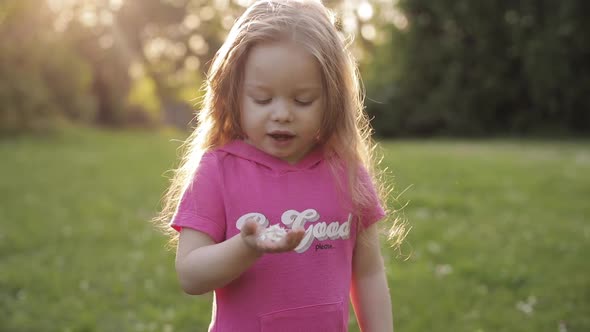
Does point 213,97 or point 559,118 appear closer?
point 213,97

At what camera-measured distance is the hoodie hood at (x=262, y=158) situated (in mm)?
2016

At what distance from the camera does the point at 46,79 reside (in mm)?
23750

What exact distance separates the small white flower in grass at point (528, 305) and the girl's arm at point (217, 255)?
3.75 m

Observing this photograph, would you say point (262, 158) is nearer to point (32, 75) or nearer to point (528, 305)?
point (528, 305)

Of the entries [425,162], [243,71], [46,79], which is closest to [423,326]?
[243,71]

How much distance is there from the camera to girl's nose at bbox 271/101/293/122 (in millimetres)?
1911

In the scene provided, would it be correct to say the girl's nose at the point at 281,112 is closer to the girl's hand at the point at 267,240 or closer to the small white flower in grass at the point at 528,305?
the girl's hand at the point at 267,240

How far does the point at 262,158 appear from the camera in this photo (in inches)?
79.7

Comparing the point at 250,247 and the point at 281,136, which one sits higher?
the point at 281,136

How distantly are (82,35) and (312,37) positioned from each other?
99.9 feet

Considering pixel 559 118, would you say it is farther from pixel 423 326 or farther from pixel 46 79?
pixel 423 326

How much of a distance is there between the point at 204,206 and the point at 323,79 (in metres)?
0.53

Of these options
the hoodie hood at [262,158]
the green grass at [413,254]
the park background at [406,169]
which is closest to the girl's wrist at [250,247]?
the hoodie hood at [262,158]

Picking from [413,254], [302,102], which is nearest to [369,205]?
[302,102]
